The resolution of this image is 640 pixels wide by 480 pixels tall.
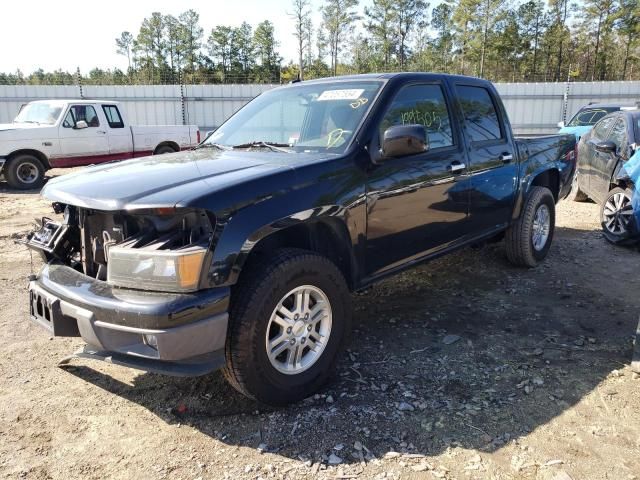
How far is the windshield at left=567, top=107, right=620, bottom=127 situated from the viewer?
12.8m

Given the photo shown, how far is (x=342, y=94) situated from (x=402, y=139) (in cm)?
74

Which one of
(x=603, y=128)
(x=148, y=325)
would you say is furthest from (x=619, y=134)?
(x=148, y=325)

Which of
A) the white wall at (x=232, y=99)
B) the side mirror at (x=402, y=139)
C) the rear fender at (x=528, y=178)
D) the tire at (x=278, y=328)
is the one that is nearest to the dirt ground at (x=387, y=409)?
the tire at (x=278, y=328)

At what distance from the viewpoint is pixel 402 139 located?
323 centimetres

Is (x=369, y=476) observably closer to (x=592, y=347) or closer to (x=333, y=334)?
(x=333, y=334)

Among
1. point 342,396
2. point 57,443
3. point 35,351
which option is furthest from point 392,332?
point 35,351

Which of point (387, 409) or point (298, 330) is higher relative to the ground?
point (298, 330)

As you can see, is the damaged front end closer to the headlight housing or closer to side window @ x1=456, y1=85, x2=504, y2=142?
the headlight housing

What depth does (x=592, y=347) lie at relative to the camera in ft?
12.3

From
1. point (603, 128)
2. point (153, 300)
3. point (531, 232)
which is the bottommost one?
point (531, 232)

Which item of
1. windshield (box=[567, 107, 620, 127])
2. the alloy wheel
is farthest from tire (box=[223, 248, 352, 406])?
windshield (box=[567, 107, 620, 127])

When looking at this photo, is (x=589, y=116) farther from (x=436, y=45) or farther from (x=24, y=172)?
(x=436, y=45)

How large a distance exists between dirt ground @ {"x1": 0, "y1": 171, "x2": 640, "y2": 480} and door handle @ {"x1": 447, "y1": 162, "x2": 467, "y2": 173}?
1213 millimetres

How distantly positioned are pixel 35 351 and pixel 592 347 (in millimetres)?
4038
